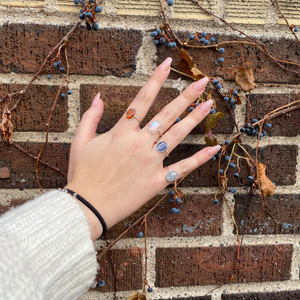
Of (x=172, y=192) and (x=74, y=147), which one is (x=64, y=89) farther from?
(x=172, y=192)

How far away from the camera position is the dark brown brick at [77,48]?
0.50m

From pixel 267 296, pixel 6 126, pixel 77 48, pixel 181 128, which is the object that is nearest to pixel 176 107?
pixel 181 128

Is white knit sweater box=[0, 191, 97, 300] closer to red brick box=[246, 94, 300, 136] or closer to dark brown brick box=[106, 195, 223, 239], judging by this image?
dark brown brick box=[106, 195, 223, 239]

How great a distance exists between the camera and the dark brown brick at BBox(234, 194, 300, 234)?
577 mm

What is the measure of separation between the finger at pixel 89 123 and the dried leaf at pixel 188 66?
19 cm

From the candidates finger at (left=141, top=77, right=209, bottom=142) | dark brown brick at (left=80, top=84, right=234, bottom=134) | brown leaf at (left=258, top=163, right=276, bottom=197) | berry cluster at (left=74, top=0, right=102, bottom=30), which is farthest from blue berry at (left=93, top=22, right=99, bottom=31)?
brown leaf at (left=258, top=163, right=276, bottom=197)

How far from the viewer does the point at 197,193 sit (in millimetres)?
562

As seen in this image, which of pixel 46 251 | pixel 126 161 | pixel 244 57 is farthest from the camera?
pixel 244 57

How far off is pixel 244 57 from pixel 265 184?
29cm

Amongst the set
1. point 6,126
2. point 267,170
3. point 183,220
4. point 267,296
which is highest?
point 6,126

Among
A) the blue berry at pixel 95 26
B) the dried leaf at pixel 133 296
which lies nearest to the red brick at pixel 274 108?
the blue berry at pixel 95 26

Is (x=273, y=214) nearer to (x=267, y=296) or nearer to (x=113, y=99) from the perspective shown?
(x=267, y=296)

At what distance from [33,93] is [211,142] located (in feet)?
1.29

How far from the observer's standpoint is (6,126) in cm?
51
